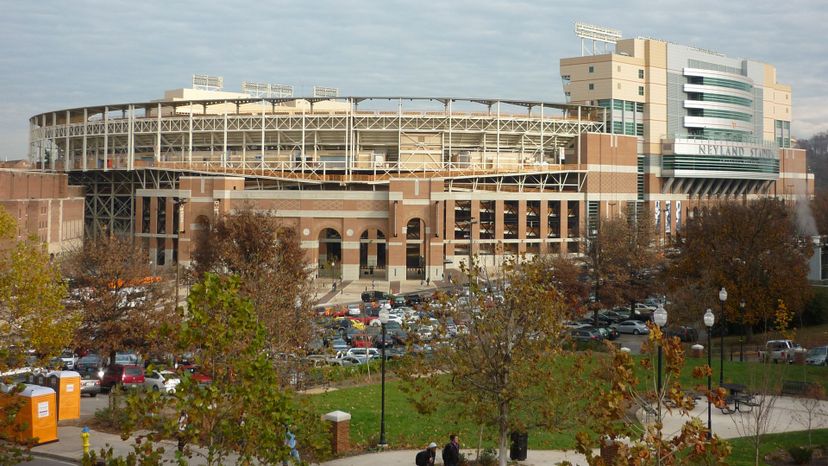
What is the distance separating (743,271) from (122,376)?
31254 mm

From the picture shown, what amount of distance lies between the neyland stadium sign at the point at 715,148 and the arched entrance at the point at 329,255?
140 ft

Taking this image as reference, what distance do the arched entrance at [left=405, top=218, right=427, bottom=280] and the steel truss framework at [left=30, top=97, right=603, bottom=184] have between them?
5.60 metres

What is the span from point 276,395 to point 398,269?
69.0 metres

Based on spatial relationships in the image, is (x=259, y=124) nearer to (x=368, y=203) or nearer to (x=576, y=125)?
(x=368, y=203)

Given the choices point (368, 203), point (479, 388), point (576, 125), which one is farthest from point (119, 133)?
point (479, 388)

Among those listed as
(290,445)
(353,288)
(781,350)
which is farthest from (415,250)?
(290,445)

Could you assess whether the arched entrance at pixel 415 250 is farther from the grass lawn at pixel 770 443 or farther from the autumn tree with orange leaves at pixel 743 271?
the grass lawn at pixel 770 443

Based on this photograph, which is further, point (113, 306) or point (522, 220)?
point (522, 220)

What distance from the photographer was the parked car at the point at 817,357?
3717 cm

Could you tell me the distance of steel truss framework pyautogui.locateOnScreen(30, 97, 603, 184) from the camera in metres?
87.8

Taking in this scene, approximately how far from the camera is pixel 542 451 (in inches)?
884

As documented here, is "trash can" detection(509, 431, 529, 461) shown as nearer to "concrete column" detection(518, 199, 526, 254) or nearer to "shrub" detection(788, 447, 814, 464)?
"shrub" detection(788, 447, 814, 464)

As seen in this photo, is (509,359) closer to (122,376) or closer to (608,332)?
(122,376)

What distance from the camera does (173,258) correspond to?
8944 cm
